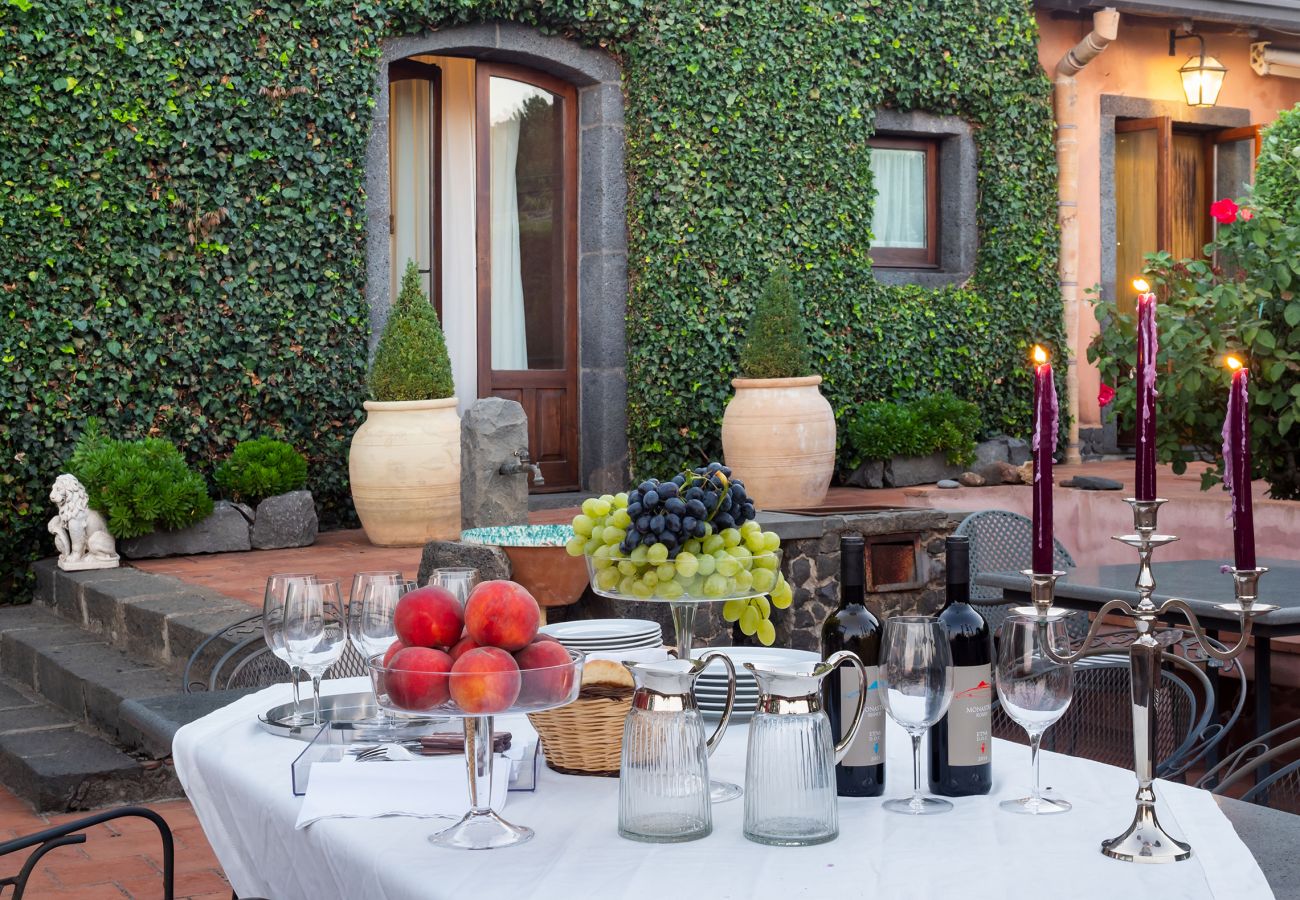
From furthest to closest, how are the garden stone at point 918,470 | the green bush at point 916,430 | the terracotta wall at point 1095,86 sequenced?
the terracotta wall at point 1095,86 → the garden stone at point 918,470 → the green bush at point 916,430

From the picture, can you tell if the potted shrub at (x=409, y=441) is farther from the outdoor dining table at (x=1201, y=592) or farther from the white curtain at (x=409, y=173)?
the outdoor dining table at (x=1201, y=592)

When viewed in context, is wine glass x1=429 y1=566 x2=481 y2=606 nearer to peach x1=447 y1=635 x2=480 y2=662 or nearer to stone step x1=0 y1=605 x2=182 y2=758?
peach x1=447 y1=635 x2=480 y2=662

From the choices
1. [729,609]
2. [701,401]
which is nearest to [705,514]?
[729,609]

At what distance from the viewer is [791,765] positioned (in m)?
1.54

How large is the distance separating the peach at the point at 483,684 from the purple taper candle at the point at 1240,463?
0.75 m

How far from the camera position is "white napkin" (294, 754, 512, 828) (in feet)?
5.53

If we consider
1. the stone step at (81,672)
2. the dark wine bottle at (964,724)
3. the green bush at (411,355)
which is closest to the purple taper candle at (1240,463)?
the dark wine bottle at (964,724)

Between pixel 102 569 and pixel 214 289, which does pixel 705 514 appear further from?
pixel 214 289

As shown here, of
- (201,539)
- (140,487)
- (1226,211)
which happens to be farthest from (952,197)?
(140,487)

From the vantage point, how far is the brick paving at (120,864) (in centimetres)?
365

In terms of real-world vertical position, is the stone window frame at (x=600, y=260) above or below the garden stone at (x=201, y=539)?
above

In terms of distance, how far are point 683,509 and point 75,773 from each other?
10.9 feet

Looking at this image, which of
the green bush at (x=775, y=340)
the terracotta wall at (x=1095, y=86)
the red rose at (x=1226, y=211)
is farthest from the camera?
the terracotta wall at (x=1095, y=86)

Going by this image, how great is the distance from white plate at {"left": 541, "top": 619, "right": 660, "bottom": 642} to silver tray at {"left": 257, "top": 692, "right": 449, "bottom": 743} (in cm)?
30
